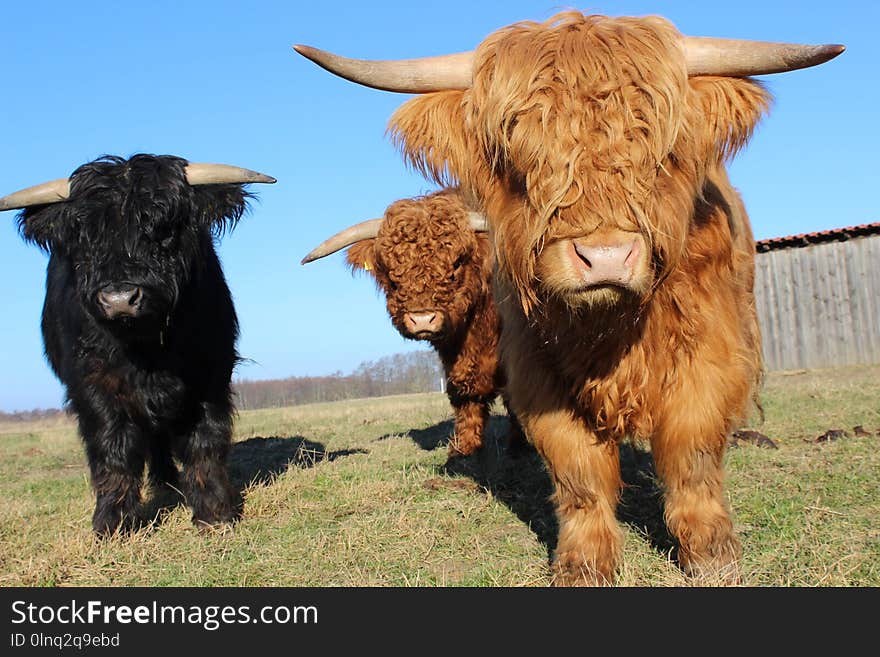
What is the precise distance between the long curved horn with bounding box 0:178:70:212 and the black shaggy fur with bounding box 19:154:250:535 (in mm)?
65

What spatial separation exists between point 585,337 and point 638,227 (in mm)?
673

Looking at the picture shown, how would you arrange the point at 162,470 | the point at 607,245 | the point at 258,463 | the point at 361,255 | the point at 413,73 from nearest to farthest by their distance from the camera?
1. the point at 607,245
2. the point at 413,73
3. the point at 162,470
4. the point at 361,255
5. the point at 258,463

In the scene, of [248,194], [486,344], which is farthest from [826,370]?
[248,194]

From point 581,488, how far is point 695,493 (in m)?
0.45

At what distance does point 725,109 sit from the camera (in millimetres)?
2689

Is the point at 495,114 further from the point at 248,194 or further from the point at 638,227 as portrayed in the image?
the point at 248,194

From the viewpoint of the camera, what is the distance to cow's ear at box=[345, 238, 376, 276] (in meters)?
6.57

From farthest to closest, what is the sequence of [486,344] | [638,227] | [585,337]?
[486,344], [585,337], [638,227]

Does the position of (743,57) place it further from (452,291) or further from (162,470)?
(162,470)

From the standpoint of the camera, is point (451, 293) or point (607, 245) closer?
point (607, 245)

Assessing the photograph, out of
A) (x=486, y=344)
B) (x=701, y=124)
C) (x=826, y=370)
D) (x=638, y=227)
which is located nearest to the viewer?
(x=638, y=227)

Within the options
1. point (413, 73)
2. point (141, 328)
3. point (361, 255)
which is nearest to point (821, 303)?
point (361, 255)

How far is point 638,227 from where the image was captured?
2.38 metres

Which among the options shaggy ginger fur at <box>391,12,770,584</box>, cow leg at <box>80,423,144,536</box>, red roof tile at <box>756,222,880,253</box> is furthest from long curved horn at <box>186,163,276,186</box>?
red roof tile at <box>756,222,880,253</box>
